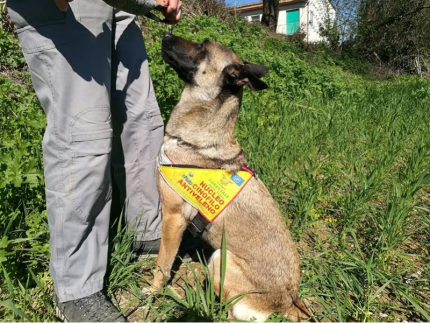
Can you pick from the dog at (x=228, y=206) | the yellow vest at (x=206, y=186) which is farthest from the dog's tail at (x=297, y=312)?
the yellow vest at (x=206, y=186)

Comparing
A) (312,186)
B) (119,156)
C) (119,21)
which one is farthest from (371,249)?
(119,21)

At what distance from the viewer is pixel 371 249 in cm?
256

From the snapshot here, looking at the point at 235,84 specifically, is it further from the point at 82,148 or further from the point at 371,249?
the point at 371,249

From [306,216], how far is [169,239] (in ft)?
3.89

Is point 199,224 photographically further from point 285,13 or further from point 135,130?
point 285,13

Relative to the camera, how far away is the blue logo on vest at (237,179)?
2146 millimetres

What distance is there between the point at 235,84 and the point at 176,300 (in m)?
1.57

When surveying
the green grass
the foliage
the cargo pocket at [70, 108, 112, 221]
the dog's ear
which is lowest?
the green grass

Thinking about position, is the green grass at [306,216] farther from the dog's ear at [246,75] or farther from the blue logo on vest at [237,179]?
the dog's ear at [246,75]

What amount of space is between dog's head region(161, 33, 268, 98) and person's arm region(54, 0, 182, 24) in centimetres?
47

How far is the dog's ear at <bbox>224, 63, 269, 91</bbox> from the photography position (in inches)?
90.5

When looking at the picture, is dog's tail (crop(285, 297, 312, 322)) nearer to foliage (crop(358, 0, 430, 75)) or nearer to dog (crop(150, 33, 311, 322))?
dog (crop(150, 33, 311, 322))

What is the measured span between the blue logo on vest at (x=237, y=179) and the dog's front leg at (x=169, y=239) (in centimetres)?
43

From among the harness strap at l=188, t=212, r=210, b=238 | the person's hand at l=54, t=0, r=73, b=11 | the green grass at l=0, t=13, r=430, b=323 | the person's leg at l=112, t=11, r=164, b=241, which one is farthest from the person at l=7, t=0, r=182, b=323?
the harness strap at l=188, t=212, r=210, b=238
